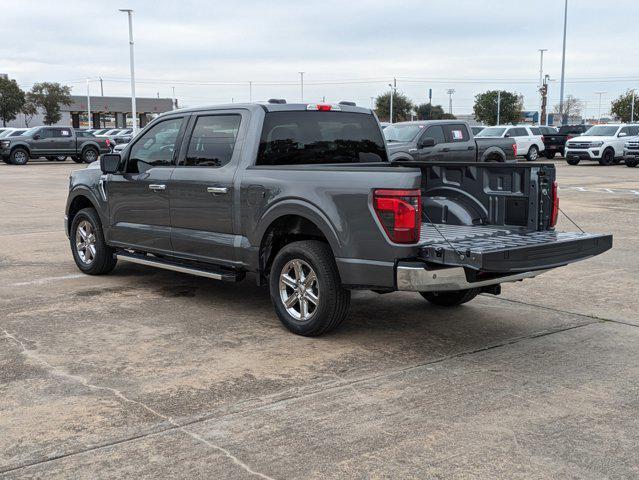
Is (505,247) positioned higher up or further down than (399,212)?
further down

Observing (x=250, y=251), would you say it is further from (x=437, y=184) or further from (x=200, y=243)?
(x=437, y=184)

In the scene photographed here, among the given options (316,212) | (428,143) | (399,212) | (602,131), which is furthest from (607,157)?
(399,212)

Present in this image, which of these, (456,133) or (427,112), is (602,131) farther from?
(427,112)

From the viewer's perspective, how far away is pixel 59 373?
16.8ft

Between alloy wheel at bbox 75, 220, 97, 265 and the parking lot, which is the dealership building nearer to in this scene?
alloy wheel at bbox 75, 220, 97, 265

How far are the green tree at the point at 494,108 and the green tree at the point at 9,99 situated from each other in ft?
205

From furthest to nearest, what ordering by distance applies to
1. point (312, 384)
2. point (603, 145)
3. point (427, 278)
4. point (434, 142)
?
point (603, 145) < point (434, 142) < point (427, 278) < point (312, 384)

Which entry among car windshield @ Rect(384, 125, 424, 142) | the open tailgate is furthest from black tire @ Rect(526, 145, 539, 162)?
the open tailgate

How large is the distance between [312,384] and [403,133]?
15236 millimetres

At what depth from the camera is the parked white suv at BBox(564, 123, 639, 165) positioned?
33.3 m

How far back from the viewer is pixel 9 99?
74812mm

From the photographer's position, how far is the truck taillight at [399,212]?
5.32 meters

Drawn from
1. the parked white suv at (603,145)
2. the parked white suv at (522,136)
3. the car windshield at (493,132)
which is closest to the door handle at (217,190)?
the parked white suv at (522,136)

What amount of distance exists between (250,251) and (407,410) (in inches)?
96.3
